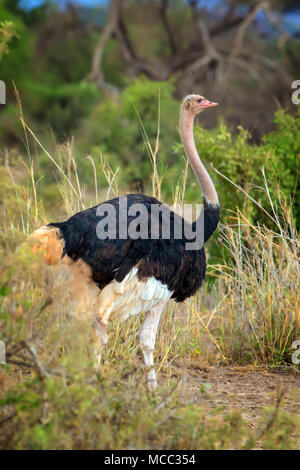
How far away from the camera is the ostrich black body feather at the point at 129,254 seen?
12.7 feet

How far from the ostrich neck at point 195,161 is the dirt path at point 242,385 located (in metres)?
1.17

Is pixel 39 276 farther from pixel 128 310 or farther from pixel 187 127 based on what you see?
pixel 187 127

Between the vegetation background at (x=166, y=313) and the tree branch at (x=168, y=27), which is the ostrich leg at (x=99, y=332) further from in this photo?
the tree branch at (x=168, y=27)

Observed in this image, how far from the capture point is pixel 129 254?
395cm

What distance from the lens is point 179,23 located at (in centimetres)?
2306

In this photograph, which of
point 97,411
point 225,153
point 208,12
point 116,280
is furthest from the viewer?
point 208,12

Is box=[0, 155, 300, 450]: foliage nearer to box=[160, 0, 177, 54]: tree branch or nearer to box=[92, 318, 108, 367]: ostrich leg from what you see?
box=[92, 318, 108, 367]: ostrich leg

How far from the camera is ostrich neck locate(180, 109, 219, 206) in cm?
464

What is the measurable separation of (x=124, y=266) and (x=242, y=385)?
1350 millimetres

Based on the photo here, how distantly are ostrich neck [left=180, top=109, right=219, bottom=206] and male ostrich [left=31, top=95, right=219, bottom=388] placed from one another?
1.48 feet

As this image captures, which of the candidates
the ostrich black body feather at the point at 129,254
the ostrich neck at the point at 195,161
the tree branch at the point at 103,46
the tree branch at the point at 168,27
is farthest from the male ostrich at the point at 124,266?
the tree branch at the point at 168,27

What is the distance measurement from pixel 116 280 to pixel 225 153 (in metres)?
2.45

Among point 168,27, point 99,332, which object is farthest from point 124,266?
point 168,27
